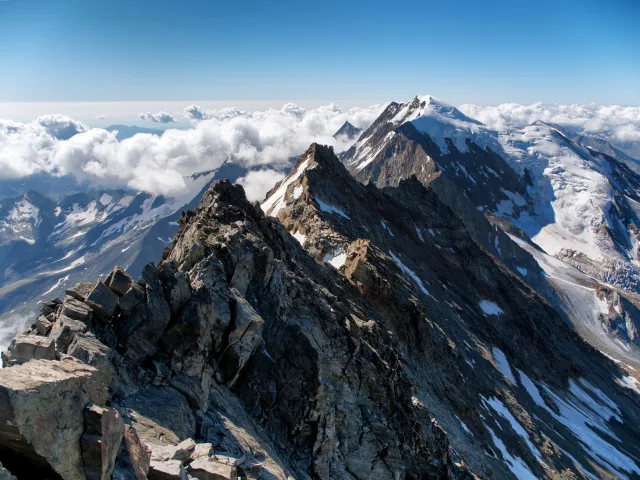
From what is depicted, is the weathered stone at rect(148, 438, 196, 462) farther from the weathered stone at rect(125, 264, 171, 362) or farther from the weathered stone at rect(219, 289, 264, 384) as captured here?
the weathered stone at rect(219, 289, 264, 384)

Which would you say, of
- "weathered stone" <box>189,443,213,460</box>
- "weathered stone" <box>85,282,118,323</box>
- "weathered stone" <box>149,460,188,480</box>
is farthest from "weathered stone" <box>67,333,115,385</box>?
"weathered stone" <box>149,460,188,480</box>

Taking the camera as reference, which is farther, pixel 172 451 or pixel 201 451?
pixel 201 451

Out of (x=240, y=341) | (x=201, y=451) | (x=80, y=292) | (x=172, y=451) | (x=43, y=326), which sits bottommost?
(x=201, y=451)

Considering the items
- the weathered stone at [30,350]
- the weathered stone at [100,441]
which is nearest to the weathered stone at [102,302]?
the weathered stone at [30,350]

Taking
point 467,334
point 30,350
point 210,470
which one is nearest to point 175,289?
point 30,350

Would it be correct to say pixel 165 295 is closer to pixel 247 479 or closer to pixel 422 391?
pixel 247 479

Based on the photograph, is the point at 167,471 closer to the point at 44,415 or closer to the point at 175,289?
the point at 44,415
